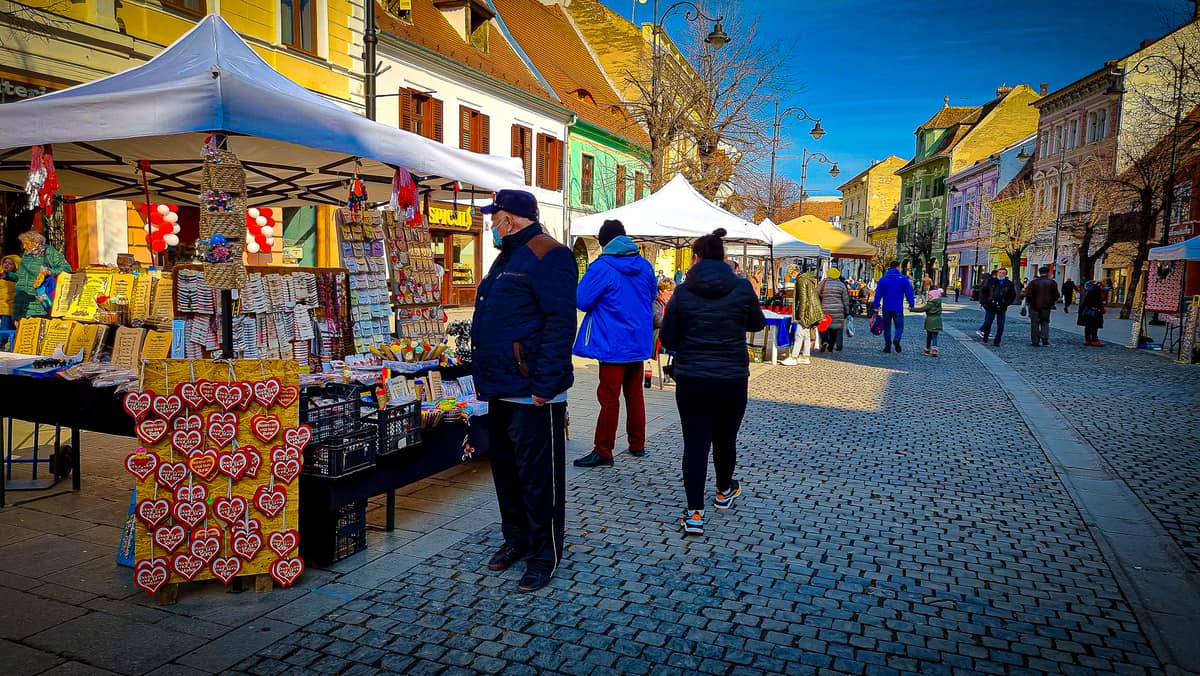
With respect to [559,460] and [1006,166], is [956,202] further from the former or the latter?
[559,460]

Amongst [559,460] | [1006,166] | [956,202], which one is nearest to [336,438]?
[559,460]

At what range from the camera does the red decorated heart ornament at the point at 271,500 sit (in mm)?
3775

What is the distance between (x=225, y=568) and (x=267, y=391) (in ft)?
3.00

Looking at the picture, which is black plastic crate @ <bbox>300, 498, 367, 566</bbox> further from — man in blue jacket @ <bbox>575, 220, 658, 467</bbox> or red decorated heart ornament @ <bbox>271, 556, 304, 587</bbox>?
man in blue jacket @ <bbox>575, 220, 658, 467</bbox>

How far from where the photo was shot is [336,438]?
404 centimetres

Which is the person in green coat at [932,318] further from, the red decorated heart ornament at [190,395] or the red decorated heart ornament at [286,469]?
the red decorated heart ornament at [190,395]

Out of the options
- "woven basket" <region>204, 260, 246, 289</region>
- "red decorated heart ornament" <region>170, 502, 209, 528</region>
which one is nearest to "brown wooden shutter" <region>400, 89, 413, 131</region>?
"woven basket" <region>204, 260, 246, 289</region>

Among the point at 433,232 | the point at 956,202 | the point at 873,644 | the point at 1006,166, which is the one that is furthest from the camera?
the point at 956,202

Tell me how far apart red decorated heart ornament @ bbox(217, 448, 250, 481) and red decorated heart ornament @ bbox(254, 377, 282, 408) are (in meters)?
0.26

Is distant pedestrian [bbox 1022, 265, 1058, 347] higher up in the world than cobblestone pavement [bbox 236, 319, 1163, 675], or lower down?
higher up

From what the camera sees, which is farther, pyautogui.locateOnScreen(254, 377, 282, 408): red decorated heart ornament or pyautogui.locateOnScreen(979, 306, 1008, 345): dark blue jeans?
pyautogui.locateOnScreen(979, 306, 1008, 345): dark blue jeans

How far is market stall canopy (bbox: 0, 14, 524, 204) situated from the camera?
13.7 feet

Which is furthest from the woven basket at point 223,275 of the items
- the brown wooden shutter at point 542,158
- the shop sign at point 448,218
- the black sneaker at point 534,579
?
the brown wooden shutter at point 542,158

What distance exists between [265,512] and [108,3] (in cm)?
1057
